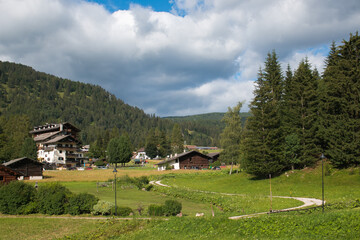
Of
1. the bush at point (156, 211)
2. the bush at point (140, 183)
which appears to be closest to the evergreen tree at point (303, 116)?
the bush at point (140, 183)

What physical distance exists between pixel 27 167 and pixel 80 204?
4440cm

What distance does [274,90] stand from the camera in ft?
201

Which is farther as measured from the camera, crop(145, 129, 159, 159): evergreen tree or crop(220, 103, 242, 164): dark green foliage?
crop(145, 129, 159, 159): evergreen tree

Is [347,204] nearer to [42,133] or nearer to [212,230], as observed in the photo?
[212,230]

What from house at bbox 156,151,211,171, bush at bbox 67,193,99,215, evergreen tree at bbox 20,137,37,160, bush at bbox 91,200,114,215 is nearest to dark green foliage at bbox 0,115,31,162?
evergreen tree at bbox 20,137,37,160

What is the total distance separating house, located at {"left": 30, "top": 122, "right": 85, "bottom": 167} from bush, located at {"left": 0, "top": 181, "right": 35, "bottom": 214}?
80650mm

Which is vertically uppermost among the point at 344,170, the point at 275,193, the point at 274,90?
the point at 274,90

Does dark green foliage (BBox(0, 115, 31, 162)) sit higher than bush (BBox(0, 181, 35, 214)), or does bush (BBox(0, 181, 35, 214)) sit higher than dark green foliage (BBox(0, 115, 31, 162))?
dark green foliage (BBox(0, 115, 31, 162))

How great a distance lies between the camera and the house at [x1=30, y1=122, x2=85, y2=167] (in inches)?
4232

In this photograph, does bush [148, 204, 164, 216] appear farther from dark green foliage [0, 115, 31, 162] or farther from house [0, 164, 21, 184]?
dark green foliage [0, 115, 31, 162]

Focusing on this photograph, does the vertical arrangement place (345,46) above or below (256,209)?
above

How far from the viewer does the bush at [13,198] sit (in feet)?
96.3

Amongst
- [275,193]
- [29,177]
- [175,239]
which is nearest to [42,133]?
[29,177]

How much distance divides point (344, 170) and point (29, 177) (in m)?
61.8
